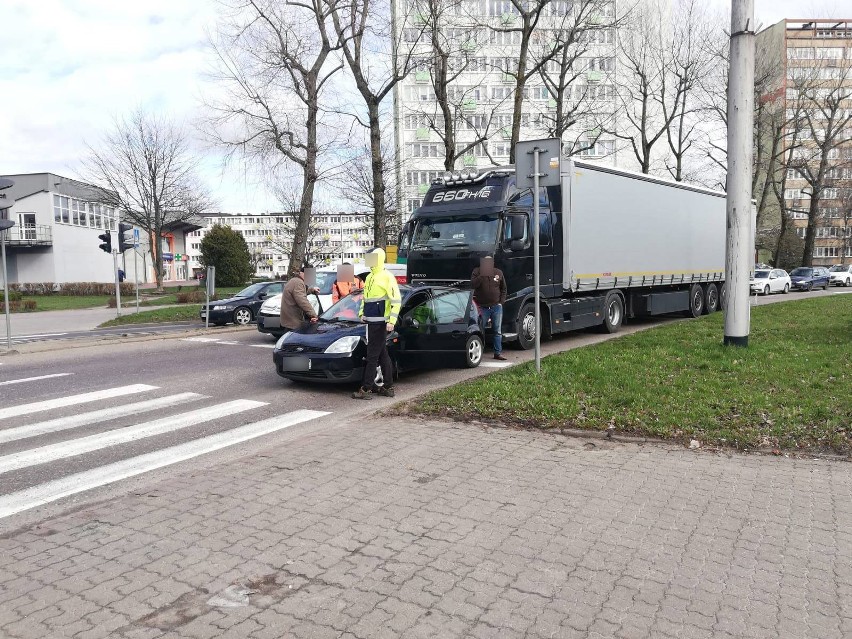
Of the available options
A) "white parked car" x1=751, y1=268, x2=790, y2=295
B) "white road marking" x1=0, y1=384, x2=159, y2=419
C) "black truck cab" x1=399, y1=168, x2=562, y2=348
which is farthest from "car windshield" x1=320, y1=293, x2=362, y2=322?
"white parked car" x1=751, y1=268, x2=790, y2=295

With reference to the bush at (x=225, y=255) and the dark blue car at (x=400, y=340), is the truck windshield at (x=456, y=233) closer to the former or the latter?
the dark blue car at (x=400, y=340)

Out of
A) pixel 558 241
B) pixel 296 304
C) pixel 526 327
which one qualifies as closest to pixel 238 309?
pixel 296 304

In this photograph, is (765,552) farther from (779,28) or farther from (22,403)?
(779,28)

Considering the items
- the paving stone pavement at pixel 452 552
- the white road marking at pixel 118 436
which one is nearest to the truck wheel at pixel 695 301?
the paving stone pavement at pixel 452 552

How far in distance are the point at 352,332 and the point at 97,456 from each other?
3.78m

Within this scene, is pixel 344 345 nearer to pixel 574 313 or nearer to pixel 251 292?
pixel 574 313

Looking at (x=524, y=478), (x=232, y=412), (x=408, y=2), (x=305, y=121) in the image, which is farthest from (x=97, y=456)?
(x=408, y=2)

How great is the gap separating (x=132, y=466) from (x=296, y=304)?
5405mm

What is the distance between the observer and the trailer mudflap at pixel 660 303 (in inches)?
656

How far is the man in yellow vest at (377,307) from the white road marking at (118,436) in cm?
Answer: 147

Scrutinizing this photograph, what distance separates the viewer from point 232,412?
796 cm

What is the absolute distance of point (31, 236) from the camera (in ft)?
169

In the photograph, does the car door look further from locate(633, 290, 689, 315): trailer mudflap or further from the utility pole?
locate(633, 290, 689, 315): trailer mudflap

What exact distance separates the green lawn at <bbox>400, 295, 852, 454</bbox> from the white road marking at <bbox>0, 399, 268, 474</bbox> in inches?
89.1
